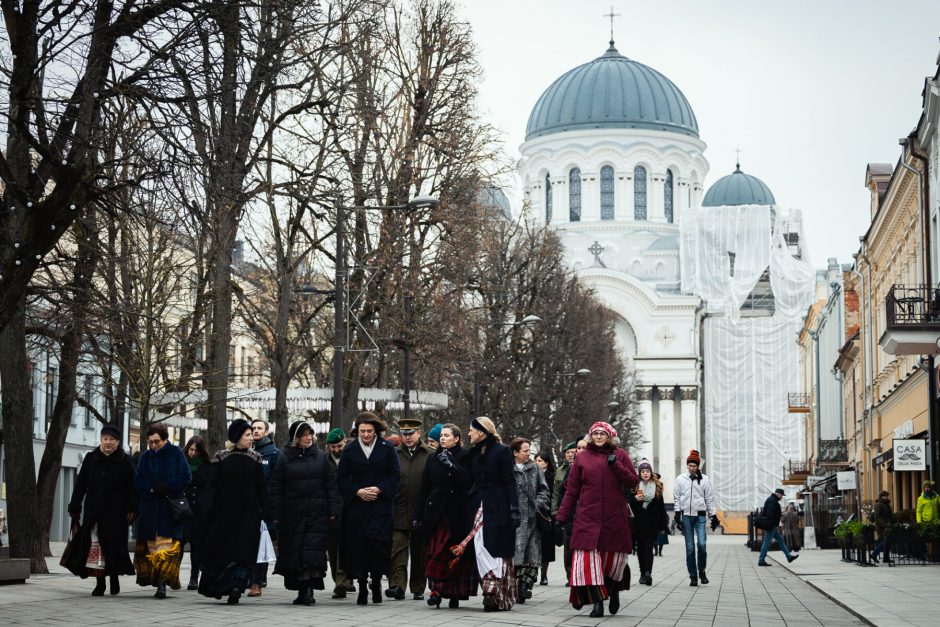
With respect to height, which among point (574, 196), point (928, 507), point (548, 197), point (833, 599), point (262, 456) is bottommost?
point (833, 599)

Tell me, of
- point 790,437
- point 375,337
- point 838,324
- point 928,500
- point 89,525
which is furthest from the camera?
point 790,437

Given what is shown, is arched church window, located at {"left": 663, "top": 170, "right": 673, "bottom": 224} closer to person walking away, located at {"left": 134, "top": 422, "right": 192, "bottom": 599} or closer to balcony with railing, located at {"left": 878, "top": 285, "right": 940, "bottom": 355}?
balcony with railing, located at {"left": 878, "top": 285, "right": 940, "bottom": 355}

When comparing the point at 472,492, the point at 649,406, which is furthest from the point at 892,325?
the point at 649,406

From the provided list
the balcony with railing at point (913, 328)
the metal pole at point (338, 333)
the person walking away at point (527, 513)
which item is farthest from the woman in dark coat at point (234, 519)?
the balcony with railing at point (913, 328)

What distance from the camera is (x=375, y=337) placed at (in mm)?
31609

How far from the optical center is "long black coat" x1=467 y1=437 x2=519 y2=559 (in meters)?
14.7

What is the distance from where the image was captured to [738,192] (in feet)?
378

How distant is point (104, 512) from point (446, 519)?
3.06m

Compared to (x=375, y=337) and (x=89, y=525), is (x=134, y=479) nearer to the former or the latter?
(x=89, y=525)

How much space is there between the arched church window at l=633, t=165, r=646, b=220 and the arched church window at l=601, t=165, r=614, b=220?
1467 millimetres

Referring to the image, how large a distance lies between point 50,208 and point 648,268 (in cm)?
9575

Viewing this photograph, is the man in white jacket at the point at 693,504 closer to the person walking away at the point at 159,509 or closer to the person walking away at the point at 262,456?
the person walking away at the point at 262,456

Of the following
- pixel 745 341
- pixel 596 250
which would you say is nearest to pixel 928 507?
pixel 745 341

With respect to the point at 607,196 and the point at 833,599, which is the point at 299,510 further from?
the point at 607,196
